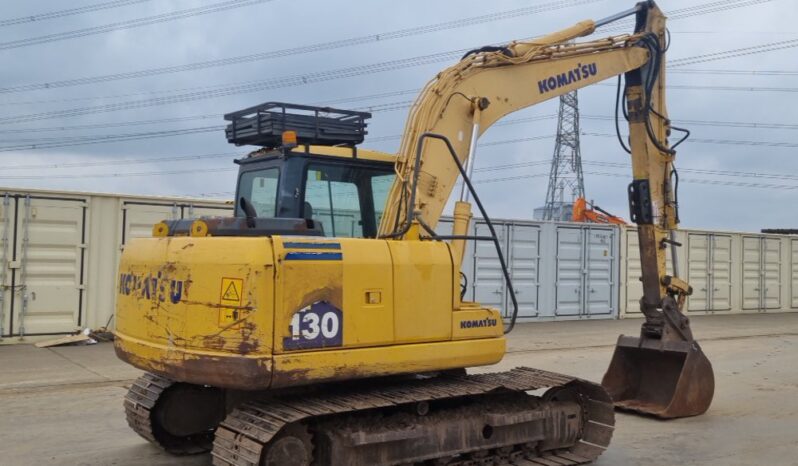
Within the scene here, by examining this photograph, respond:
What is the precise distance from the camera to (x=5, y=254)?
12188mm

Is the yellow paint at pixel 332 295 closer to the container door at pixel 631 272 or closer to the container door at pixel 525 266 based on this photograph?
the container door at pixel 525 266

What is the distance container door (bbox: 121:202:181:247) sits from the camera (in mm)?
13289

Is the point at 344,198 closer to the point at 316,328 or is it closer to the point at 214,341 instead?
the point at 316,328

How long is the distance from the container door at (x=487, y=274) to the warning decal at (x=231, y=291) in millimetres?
12346

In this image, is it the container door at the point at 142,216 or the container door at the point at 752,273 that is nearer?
the container door at the point at 142,216

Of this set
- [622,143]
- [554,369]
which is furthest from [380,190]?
[554,369]

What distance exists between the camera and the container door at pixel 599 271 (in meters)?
19.1

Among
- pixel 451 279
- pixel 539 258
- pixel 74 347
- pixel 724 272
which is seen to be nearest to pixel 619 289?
pixel 539 258

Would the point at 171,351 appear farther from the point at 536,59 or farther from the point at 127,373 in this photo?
the point at 127,373

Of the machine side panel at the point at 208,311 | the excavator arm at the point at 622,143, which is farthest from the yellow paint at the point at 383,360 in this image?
the excavator arm at the point at 622,143

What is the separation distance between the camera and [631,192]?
27.4ft

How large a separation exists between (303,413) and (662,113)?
563 cm

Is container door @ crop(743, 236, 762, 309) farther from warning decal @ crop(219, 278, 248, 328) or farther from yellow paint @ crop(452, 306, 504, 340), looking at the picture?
warning decal @ crop(219, 278, 248, 328)

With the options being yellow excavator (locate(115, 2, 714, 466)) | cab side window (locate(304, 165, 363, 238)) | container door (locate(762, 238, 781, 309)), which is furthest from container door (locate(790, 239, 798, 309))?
cab side window (locate(304, 165, 363, 238))
